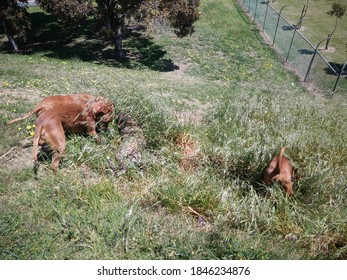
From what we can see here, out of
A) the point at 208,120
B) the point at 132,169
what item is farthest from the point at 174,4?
the point at 132,169

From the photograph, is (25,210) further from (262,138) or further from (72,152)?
(262,138)

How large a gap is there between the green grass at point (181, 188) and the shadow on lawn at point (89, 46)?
296 inches

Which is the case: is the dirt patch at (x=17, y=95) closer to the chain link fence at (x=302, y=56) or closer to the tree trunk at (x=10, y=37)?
the tree trunk at (x=10, y=37)

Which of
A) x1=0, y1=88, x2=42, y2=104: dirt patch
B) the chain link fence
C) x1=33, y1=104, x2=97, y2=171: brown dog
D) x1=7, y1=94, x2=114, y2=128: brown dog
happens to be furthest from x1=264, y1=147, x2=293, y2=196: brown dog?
the chain link fence

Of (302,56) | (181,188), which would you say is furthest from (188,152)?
(302,56)

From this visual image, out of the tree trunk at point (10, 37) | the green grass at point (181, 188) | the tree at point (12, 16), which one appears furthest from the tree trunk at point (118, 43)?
the green grass at point (181, 188)

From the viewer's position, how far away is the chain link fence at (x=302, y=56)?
14250 millimetres

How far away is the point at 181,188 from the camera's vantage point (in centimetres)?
444

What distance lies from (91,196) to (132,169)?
0.82 m

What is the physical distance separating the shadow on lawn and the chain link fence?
21.3 ft

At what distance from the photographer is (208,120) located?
6758mm

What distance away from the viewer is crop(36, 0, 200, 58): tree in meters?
12.4

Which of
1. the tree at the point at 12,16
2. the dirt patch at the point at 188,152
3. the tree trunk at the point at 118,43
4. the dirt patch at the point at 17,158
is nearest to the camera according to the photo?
the dirt patch at the point at 17,158

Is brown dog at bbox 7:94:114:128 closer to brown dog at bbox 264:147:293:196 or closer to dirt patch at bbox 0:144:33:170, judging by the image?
dirt patch at bbox 0:144:33:170
